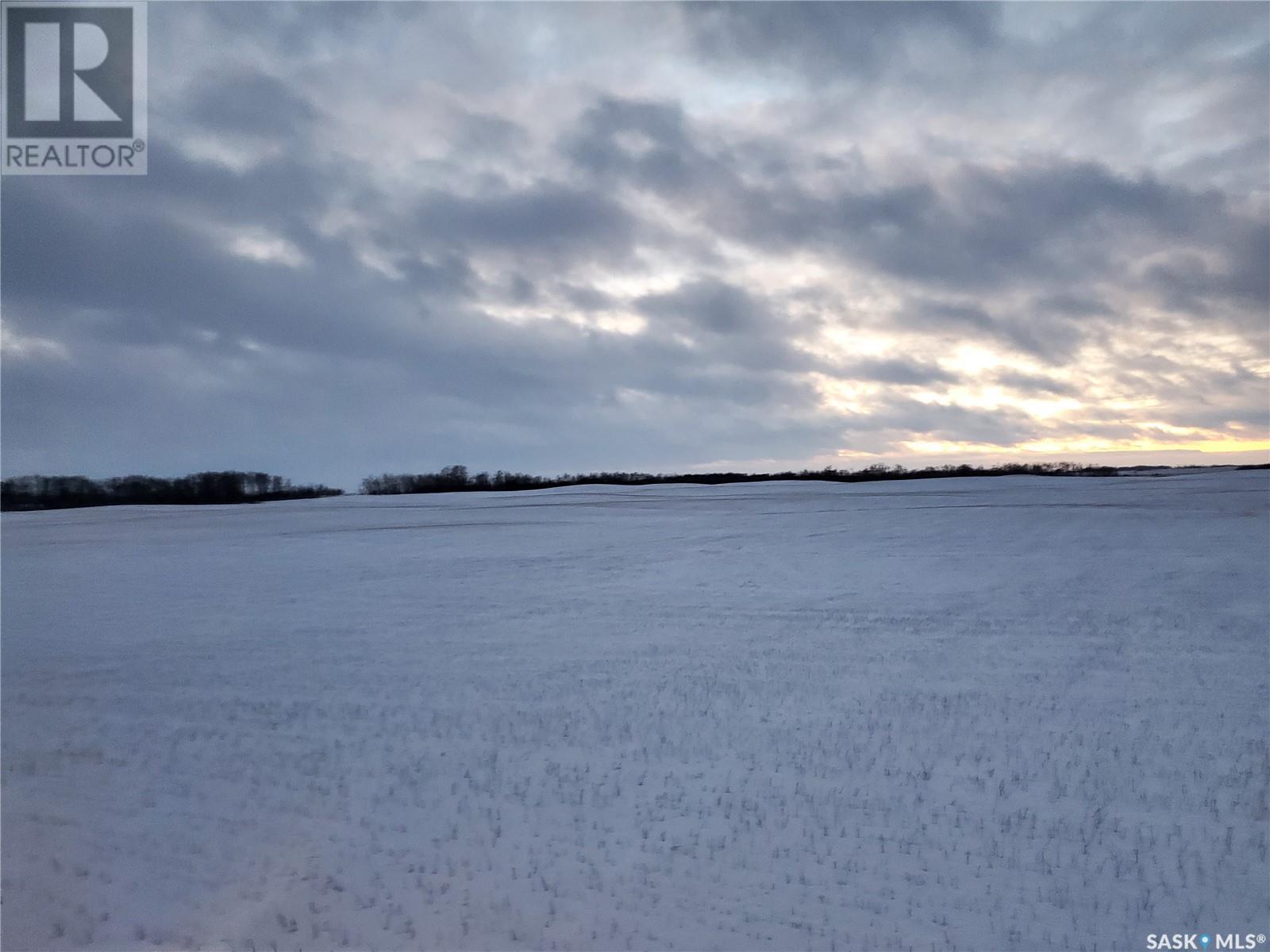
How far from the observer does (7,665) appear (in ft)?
49.4

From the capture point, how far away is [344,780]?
951 cm

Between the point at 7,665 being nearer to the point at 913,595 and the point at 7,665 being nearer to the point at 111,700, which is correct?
the point at 111,700

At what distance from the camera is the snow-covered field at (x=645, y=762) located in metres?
6.93

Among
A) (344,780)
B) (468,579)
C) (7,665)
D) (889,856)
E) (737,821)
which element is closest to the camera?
(889,856)

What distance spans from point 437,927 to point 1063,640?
44.7 ft

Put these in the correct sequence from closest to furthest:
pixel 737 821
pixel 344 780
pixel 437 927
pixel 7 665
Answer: pixel 437 927 → pixel 737 821 → pixel 344 780 → pixel 7 665

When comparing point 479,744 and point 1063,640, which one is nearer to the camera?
point 479,744

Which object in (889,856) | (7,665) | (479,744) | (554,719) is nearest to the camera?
(889,856)

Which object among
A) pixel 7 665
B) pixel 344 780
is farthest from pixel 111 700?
pixel 344 780

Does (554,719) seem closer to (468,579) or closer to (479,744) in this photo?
(479,744)

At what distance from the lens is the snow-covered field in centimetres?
693

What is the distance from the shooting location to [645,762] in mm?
9961

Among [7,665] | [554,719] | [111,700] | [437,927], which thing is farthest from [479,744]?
[7,665]

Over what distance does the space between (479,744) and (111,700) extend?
275 inches
